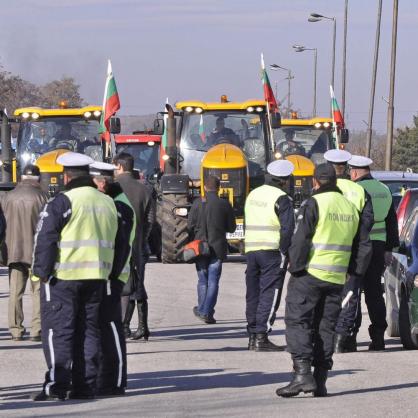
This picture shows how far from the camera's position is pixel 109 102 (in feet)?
86.0

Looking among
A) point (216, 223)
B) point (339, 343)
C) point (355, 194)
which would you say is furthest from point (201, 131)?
point (355, 194)

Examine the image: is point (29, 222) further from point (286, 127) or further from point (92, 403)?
point (286, 127)

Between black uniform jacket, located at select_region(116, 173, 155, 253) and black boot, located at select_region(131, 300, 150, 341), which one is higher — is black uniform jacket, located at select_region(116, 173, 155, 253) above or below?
above

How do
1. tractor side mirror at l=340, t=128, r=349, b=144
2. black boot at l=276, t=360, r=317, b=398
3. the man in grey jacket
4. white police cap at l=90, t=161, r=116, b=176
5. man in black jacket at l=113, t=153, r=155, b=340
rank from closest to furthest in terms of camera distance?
black boot at l=276, t=360, r=317, b=398 < white police cap at l=90, t=161, r=116, b=176 < man in black jacket at l=113, t=153, r=155, b=340 < the man in grey jacket < tractor side mirror at l=340, t=128, r=349, b=144

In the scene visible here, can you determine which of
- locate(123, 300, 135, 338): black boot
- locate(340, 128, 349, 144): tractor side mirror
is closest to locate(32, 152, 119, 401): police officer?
locate(123, 300, 135, 338): black boot

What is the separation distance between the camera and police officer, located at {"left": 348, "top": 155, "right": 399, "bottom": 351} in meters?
14.4

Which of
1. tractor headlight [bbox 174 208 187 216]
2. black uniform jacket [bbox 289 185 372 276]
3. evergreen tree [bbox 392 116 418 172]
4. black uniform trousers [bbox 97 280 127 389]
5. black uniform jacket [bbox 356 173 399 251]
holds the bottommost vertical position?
evergreen tree [bbox 392 116 418 172]

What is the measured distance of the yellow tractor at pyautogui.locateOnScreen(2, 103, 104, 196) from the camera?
87.6 feet

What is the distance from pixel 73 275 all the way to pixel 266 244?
3.89m

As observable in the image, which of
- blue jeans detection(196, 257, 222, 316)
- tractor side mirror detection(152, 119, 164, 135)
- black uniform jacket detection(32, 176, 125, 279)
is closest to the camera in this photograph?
black uniform jacket detection(32, 176, 125, 279)

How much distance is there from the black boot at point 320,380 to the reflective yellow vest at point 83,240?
182 centimetres

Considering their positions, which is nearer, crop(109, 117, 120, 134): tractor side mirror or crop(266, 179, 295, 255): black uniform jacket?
crop(266, 179, 295, 255): black uniform jacket

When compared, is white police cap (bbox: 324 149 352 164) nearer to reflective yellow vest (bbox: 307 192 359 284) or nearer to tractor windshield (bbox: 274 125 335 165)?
reflective yellow vest (bbox: 307 192 359 284)

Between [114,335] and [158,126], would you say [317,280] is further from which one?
[158,126]
